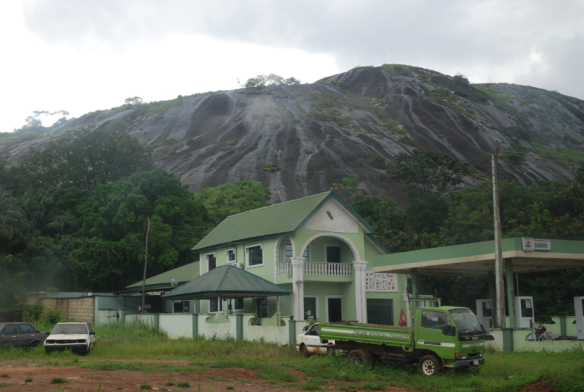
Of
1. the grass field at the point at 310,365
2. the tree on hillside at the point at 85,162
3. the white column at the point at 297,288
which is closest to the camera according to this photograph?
the grass field at the point at 310,365

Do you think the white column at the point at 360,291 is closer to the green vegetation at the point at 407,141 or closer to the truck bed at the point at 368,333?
the truck bed at the point at 368,333

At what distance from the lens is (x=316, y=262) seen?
33.7m

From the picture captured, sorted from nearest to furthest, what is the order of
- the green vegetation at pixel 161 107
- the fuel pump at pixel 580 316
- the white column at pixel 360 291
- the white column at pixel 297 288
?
the fuel pump at pixel 580 316, the white column at pixel 297 288, the white column at pixel 360 291, the green vegetation at pixel 161 107

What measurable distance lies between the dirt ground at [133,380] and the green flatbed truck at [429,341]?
2287 mm

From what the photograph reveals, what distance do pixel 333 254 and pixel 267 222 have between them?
4.57m

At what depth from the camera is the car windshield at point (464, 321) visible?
17375 millimetres

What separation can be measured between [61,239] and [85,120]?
13687 centimetres

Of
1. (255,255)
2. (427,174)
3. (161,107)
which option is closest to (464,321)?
(255,255)

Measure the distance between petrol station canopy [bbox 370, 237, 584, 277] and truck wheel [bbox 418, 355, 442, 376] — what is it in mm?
8343

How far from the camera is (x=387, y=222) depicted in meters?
58.1

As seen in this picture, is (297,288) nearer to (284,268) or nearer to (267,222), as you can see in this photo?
(284,268)

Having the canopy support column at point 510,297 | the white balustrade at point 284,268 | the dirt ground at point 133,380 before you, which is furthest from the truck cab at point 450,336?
the white balustrade at point 284,268

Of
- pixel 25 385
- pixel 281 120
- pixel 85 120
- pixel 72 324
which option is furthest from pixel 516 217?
pixel 85 120

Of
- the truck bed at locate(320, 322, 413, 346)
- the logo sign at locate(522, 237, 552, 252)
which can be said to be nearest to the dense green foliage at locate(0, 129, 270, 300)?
the truck bed at locate(320, 322, 413, 346)
